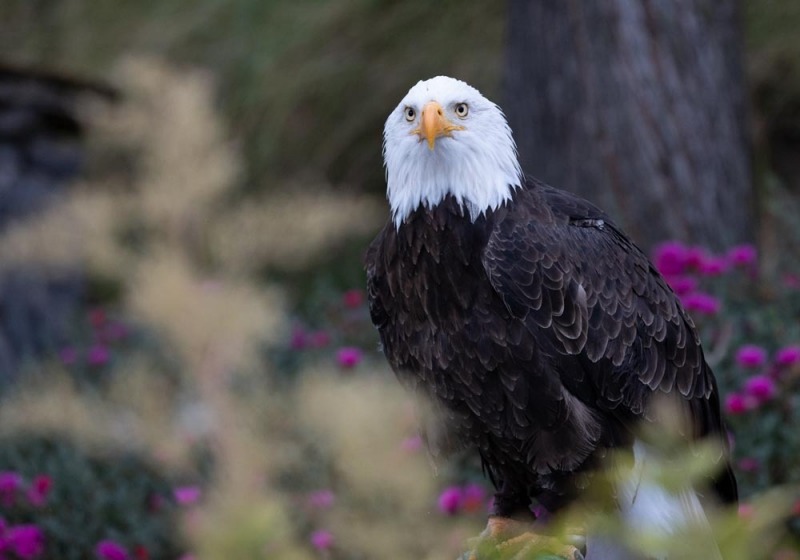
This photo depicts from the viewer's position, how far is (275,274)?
6926mm

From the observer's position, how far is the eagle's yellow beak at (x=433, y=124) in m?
2.26

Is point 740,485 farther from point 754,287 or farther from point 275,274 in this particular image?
point 275,274

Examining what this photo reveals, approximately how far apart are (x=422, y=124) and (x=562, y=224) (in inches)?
16.3

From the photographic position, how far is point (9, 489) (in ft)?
12.0

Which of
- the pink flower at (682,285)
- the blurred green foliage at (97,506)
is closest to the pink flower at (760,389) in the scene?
the pink flower at (682,285)

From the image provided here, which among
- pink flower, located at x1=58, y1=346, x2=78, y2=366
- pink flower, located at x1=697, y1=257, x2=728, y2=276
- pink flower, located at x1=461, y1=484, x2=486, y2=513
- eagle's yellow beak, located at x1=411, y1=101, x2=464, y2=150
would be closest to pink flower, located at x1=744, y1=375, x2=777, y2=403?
pink flower, located at x1=697, y1=257, x2=728, y2=276

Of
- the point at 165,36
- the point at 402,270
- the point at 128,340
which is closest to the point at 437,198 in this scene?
the point at 402,270

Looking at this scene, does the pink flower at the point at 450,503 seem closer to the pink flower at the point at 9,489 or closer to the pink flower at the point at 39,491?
the pink flower at the point at 39,491

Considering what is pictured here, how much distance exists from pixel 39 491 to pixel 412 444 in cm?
127

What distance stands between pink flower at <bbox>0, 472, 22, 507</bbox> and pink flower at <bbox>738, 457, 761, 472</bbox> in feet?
7.69

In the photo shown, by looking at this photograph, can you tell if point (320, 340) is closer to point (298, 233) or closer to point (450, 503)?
A: point (298, 233)

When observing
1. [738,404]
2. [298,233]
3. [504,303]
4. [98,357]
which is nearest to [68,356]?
[98,357]

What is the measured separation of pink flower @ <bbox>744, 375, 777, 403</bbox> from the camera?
3240 mm

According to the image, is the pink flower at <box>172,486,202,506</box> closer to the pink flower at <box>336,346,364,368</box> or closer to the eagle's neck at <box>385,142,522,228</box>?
the pink flower at <box>336,346,364,368</box>
